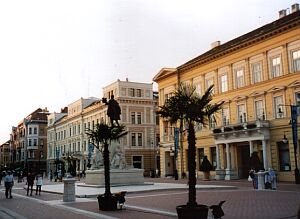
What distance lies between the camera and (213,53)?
1857 inches

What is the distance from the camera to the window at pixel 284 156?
3719 centimetres

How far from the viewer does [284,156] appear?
37750 millimetres

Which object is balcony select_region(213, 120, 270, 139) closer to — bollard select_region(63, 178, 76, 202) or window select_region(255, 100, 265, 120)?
window select_region(255, 100, 265, 120)

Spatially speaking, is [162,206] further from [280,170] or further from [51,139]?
[51,139]

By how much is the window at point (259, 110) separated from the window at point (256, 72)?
2.26 metres

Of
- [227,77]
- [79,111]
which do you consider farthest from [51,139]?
[227,77]

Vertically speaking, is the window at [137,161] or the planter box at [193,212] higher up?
the window at [137,161]

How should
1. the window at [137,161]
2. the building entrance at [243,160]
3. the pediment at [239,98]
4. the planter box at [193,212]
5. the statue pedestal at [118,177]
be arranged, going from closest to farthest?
the planter box at [193,212] → the statue pedestal at [118,177] → the pediment at [239,98] → the building entrance at [243,160] → the window at [137,161]

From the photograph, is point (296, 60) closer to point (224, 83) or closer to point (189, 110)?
point (224, 83)

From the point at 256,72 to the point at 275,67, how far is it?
107 inches

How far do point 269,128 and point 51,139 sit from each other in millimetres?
75049

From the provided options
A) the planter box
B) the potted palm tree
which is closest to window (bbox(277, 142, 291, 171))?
the potted palm tree

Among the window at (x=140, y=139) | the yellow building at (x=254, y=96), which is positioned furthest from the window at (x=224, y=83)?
the window at (x=140, y=139)

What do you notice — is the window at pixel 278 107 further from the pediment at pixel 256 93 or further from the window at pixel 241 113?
the window at pixel 241 113
